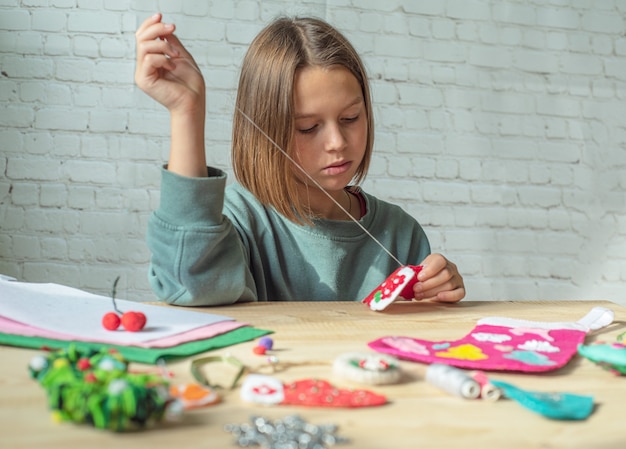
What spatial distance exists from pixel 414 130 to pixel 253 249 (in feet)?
5.06

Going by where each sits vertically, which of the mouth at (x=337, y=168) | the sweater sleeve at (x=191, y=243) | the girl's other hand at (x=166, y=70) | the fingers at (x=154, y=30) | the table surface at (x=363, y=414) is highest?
the fingers at (x=154, y=30)

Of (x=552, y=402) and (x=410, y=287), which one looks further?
(x=410, y=287)

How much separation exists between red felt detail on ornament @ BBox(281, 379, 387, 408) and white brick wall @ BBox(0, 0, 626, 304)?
204cm

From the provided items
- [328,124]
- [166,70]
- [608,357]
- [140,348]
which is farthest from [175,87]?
[608,357]

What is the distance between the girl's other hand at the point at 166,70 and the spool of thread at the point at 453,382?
54 centimetres

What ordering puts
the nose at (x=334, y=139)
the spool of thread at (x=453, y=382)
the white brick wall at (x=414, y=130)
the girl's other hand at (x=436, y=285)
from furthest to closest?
the white brick wall at (x=414, y=130)
the nose at (x=334, y=139)
the girl's other hand at (x=436, y=285)
the spool of thread at (x=453, y=382)

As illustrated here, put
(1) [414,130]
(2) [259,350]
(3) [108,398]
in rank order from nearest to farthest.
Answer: (3) [108,398], (2) [259,350], (1) [414,130]

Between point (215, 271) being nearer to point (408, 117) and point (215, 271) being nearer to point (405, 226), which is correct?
point (405, 226)

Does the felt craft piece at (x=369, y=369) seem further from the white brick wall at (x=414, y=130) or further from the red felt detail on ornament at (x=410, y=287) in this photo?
the white brick wall at (x=414, y=130)

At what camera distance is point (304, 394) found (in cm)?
55

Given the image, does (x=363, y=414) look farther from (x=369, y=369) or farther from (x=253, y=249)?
(x=253, y=249)

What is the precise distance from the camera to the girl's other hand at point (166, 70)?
0.96 meters

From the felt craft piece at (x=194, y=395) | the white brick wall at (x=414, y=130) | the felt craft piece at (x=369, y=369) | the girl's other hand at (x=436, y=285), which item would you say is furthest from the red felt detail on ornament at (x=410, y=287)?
the white brick wall at (x=414, y=130)

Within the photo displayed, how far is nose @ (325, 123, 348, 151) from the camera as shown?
1.20 meters
